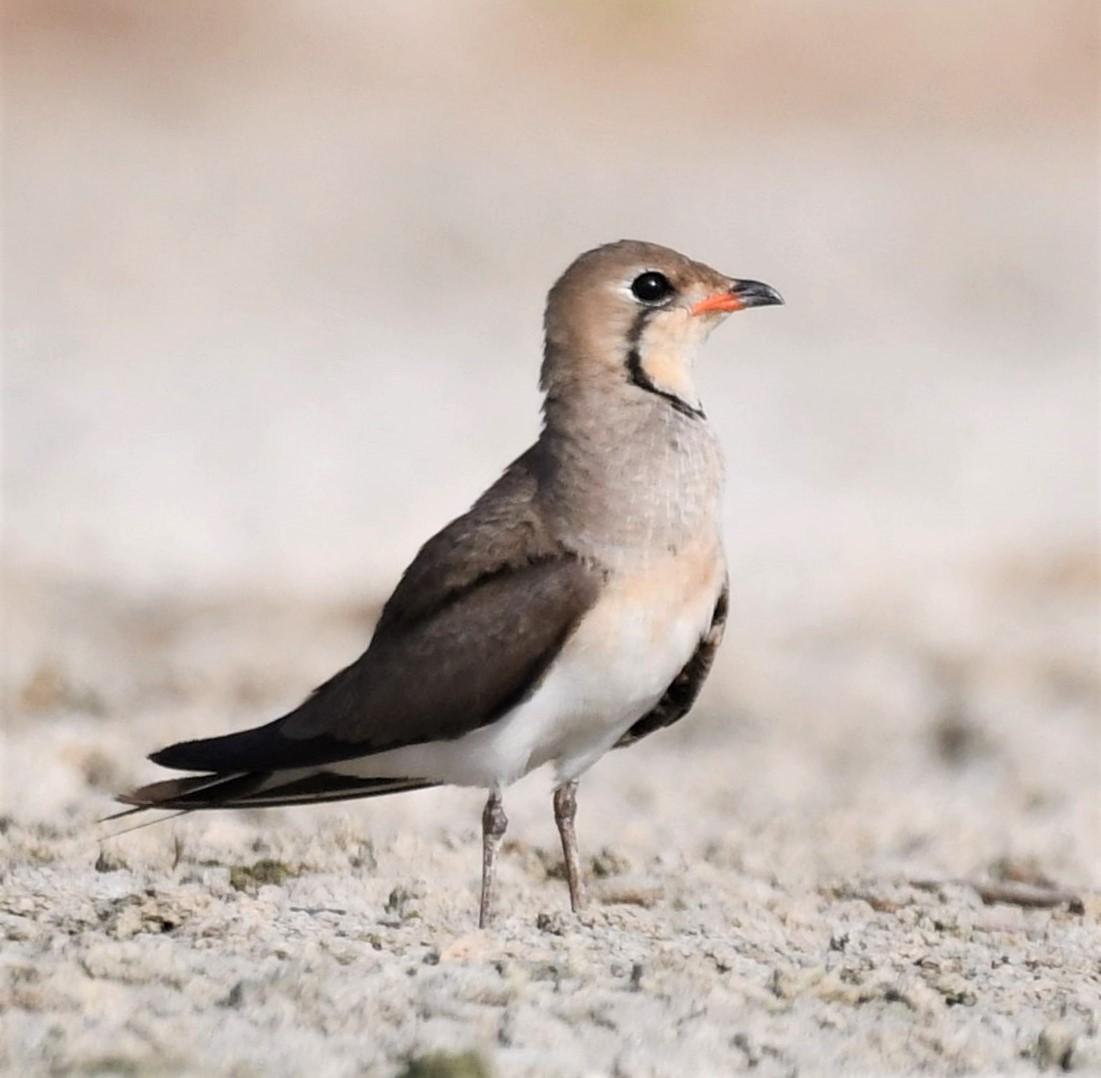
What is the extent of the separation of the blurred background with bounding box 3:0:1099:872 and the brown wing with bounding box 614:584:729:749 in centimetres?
184

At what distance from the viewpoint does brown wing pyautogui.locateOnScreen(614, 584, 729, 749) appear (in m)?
5.97

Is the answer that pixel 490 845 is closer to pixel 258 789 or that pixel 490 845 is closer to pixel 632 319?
pixel 258 789

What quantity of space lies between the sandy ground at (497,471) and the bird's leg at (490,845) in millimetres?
142

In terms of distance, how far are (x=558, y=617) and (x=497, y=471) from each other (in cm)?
766

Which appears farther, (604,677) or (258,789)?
(258,789)

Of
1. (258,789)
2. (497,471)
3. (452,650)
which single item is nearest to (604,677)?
(452,650)

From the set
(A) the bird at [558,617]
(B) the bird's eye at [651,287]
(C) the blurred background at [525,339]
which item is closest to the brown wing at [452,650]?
(A) the bird at [558,617]

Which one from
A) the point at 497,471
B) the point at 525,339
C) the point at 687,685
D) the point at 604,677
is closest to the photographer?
the point at 604,677

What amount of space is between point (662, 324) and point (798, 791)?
9.18 feet

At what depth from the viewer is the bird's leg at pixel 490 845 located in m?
5.47

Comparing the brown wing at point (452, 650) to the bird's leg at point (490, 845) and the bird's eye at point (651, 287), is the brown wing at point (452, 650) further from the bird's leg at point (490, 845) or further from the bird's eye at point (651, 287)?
the bird's eye at point (651, 287)

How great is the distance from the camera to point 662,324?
6.17 metres

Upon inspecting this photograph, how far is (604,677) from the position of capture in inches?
219

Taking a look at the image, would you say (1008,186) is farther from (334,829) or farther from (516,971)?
(516,971)
